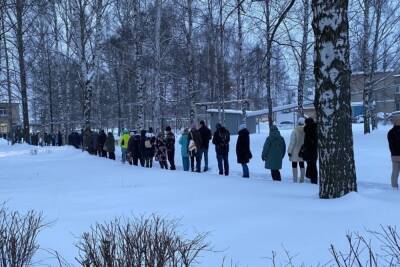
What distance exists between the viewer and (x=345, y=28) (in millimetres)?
6848

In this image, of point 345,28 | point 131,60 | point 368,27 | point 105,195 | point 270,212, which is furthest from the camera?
point 131,60

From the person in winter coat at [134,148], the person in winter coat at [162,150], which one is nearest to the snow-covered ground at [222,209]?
the person in winter coat at [162,150]

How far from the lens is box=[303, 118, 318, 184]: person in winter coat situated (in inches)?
427

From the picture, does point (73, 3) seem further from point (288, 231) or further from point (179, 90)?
point (288, 231)

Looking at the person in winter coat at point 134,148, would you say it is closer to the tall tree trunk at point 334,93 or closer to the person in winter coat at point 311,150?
the person in winter coat at point 311,150

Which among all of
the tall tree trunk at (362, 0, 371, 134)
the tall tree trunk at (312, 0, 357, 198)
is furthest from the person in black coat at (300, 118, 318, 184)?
the tall tree trunk at (362, 0, 371, 134)

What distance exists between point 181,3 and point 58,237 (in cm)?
2271

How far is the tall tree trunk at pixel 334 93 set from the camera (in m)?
6.81

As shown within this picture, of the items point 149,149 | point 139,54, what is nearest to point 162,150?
point 149,149

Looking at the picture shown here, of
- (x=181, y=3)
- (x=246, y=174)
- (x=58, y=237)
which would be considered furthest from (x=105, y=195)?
(x=181, y=3)

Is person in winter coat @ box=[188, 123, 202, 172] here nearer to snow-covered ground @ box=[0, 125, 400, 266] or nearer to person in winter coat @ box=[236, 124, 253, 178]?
person in winter coat @ box=[236, 124, 253, 178]

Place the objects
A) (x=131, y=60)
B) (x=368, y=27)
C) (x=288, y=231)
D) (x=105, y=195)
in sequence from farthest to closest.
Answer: (x=131, y=60), (x=368, y=27), (x=105, y=195), (x=288, y=231)

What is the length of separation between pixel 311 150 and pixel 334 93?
4157mm

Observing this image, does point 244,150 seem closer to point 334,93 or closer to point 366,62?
point 334,93
